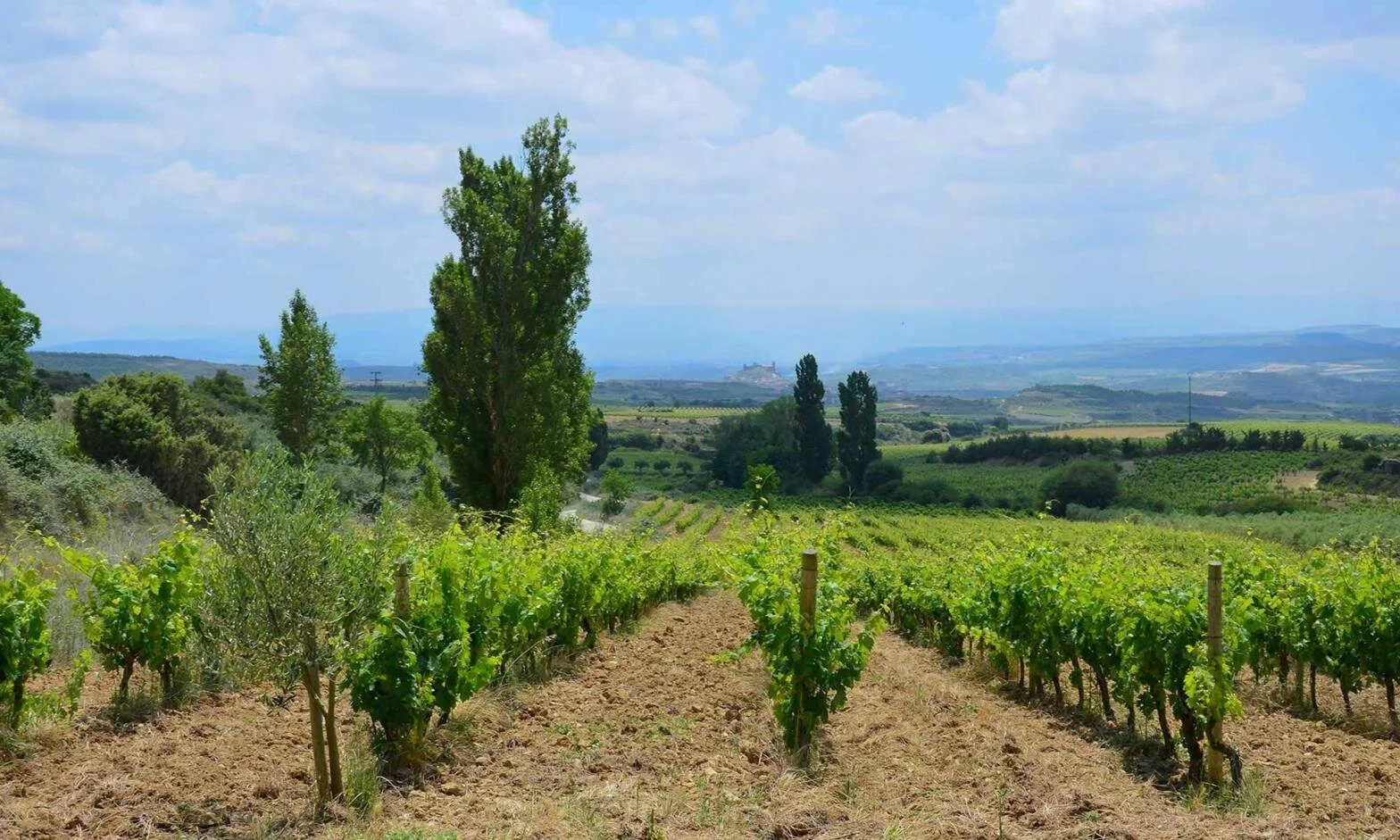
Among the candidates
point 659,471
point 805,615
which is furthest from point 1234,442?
point 805,615

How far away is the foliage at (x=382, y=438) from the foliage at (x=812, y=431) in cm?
3717

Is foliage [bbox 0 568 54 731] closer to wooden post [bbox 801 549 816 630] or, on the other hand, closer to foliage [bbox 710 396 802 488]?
wooden post [bbox 801 549 816 630]

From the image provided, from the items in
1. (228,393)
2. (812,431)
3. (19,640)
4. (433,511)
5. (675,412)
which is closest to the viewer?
(19,640)

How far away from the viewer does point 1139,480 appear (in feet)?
273

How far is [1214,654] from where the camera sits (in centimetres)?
749

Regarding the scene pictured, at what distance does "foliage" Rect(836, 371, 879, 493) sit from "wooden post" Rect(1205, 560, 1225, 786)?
69.9 metres

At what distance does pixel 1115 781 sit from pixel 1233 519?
58.5 meters

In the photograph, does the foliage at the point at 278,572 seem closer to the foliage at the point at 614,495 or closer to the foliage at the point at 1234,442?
the foliage at the point at 614,495

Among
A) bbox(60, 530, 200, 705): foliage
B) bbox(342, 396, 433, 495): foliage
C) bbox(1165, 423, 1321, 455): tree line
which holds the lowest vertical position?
bbox(1165, 423, 1321, 455): tree line

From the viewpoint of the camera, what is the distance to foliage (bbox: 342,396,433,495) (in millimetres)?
47312

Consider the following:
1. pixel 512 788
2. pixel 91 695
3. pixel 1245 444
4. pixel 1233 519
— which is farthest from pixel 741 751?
pixel 1245 444

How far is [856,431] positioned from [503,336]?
57.5 metres

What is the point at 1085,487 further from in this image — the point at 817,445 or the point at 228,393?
the point at 228,393

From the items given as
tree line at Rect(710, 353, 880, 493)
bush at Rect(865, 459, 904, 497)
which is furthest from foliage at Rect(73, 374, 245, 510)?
bush at Rect(865, 459, 904, 497)
